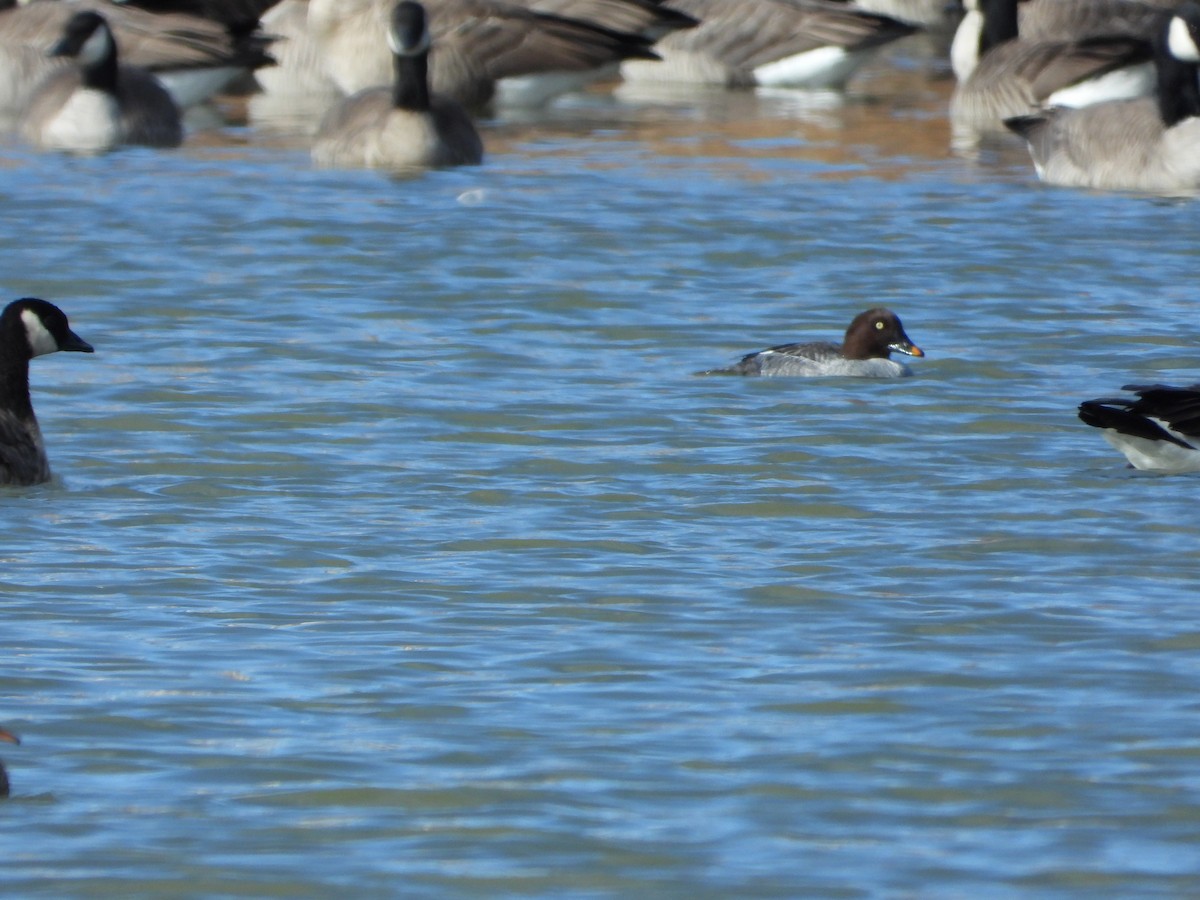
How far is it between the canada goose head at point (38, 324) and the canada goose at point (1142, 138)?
958cm

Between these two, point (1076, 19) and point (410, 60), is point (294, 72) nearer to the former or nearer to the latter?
point (410, 60)

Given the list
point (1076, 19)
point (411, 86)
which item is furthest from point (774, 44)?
point (411, 86)

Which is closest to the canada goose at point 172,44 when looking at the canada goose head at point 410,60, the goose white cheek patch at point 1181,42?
the canada goose head at point 410,60

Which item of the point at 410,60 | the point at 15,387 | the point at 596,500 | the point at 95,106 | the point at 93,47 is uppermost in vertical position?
the point at 93,47

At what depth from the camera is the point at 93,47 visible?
2080 centimetres

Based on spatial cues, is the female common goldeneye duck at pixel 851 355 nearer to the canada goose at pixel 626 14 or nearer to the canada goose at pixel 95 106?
the canada goose at pixel 95 106

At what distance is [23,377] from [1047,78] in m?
13.3

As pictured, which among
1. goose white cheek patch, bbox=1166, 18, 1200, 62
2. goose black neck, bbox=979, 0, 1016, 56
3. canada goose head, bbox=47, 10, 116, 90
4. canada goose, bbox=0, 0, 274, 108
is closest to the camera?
goose white cheek patch, bbox=1166, 18, 1200, 62

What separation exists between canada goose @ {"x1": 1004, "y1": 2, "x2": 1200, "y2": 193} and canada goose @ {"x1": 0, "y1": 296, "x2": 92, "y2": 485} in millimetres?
9550

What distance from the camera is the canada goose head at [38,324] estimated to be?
11.4m

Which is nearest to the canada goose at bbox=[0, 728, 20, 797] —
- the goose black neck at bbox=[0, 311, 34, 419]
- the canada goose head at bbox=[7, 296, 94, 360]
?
the goose black neck at bbox=[0, 311, 34, 419]

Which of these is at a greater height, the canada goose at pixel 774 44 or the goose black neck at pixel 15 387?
the canada goose at pixel 774 44

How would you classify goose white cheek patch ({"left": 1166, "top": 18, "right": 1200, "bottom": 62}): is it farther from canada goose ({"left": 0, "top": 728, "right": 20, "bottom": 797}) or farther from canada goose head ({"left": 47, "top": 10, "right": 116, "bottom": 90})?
canada goose ({"left": 0, "top": 728, "right": 20, "bottom": 797})

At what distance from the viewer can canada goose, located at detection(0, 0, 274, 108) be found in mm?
23750
